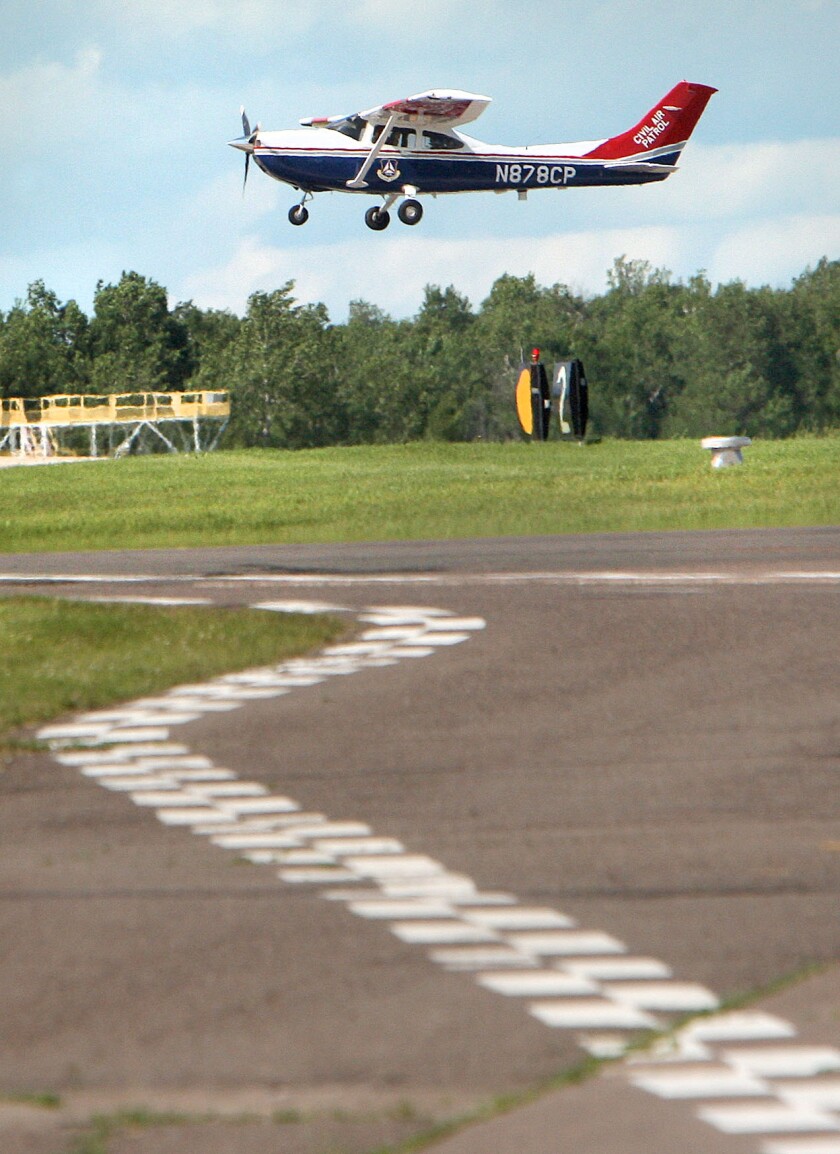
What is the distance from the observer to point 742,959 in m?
6.48

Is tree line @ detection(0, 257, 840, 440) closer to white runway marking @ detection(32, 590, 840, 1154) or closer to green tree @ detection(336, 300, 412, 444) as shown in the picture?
green tree @ detection(336, 300, 412, 444)

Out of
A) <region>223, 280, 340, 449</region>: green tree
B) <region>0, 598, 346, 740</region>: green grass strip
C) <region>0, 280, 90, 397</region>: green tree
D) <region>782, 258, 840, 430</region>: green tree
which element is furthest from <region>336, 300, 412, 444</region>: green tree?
<region>0, 598, 346, 740</region>: green grass strip

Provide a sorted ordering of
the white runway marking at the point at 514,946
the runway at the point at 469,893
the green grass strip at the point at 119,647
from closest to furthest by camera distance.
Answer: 1. the white runway marking at the point at 514,946
2. the runway at the point at 469,893
3. the green grass strip at the point at 119,647

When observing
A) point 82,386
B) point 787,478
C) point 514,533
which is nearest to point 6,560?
→ point 514,533

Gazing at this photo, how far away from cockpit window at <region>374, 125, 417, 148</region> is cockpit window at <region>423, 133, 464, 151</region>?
1.19 ft

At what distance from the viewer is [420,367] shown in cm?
15825

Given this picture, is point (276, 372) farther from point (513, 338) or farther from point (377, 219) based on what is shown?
point (377, 219)

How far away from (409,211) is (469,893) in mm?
33071

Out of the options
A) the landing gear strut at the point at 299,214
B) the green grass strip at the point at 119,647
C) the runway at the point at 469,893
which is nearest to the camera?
the runway at the point at 469,893

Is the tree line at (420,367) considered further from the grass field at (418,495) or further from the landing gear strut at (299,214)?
the landing gear strut at (299,214)

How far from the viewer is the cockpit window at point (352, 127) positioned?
4194cm

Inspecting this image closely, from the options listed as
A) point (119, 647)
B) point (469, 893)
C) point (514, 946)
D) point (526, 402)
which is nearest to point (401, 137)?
point (526, 402)

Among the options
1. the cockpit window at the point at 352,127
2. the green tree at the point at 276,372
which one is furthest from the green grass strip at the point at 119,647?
the green tree at the point at 276,372

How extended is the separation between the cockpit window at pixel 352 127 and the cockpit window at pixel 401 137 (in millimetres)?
589
